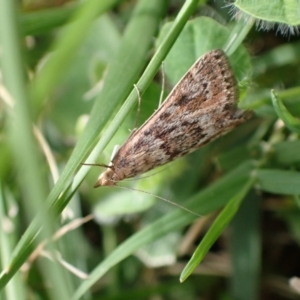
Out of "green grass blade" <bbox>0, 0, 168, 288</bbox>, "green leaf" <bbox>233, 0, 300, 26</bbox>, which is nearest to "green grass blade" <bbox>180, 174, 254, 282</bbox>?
"green grass blade" <bbox>0, 0, 168, 288</bbox>

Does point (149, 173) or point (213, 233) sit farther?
point (149, 173)

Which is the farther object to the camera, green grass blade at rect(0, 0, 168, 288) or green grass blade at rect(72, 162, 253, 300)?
green grass blade at rect(72, 162, 253, 300)

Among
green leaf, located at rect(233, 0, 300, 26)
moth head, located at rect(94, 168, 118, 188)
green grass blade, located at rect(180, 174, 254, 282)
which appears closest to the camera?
green leaf, located at rect(233, 0, 300, 26)

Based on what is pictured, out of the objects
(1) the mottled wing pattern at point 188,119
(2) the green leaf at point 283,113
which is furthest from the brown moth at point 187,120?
(2) the green leaf at point 283,113

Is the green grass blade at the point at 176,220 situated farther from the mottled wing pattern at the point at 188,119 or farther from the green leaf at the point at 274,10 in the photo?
the green leaf at the point at 274,10

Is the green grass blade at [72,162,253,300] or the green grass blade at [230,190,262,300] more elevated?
the green grass blade at [72,162,253,300]

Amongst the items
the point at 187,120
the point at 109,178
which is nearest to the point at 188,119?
the point at 187,120

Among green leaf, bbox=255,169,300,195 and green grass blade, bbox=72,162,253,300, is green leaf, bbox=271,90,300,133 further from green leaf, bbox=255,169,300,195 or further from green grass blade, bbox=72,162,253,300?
green grass blade, bbox=72,162,253,300

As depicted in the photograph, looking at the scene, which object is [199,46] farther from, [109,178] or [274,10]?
[109,178]

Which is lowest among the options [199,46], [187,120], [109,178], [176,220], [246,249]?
[246,249]
